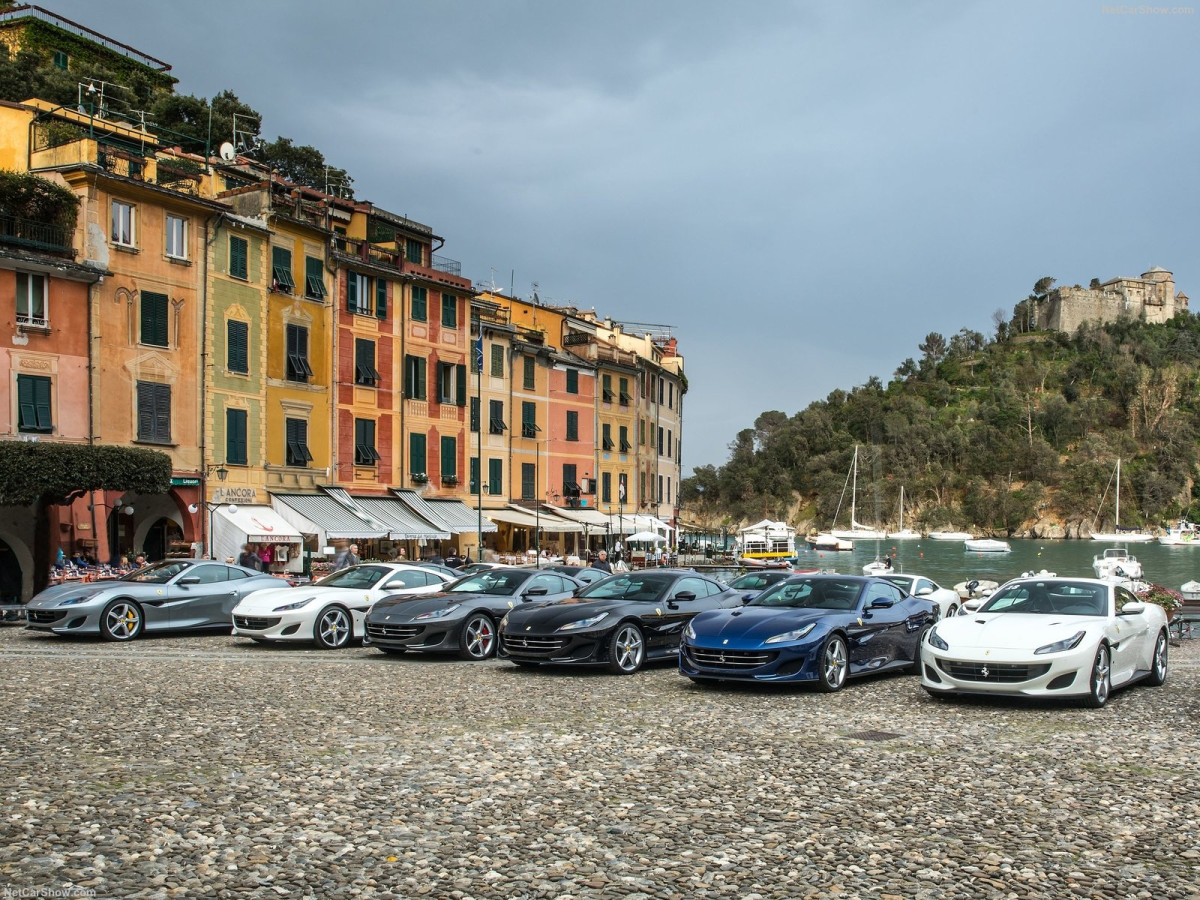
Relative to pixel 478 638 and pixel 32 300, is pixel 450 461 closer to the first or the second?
pixel 32 300

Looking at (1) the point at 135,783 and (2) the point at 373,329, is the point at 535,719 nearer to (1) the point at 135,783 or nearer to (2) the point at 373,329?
(1) the point at 135,783

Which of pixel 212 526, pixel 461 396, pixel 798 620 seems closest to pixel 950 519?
pixel 461 396

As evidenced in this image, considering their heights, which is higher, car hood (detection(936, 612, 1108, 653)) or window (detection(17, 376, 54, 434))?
window (detection(17, 376, 54, 434))

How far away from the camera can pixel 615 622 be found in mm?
15289

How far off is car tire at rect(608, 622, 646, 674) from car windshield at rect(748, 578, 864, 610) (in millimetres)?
1691

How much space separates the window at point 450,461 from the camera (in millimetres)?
45656

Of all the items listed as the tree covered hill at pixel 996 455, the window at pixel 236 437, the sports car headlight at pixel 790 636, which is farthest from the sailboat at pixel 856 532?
the sports car headlight at pixel 790 636

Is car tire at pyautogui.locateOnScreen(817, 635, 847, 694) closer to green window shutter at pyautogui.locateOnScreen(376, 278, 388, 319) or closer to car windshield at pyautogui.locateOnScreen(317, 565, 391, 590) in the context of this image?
car windshield at pyautogui.locateOnScreen(317, 565, 391, 590)

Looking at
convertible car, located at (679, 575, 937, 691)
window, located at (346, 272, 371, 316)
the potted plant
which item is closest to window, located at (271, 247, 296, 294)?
window, located at (346, 272, 371, 316)

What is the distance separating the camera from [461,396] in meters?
46.5

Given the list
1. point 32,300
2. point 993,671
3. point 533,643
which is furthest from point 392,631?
point 32,300

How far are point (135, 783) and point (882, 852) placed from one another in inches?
207

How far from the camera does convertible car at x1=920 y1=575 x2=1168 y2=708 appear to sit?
12039 millimetres

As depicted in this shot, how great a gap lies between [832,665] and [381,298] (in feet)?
107
